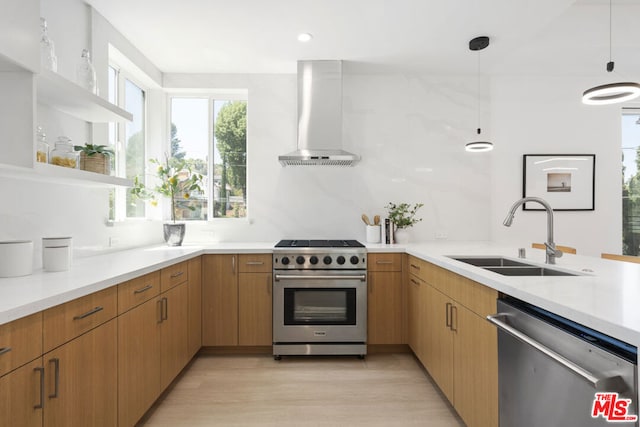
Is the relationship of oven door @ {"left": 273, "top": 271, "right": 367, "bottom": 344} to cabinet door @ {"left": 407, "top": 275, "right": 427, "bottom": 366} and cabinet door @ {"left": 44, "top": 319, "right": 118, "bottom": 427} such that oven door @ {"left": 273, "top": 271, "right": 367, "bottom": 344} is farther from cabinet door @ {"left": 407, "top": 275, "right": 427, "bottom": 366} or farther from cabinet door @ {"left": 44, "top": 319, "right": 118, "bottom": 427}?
cabinet door @ {"left": 44, "top": 319, "right": 118, "bottom": 427}

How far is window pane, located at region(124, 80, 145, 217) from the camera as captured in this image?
10.1 feet

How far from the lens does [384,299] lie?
9.71ft

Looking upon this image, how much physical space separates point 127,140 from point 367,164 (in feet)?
7.49

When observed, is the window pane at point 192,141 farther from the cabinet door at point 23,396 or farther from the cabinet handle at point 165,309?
the cabinet door at point 23,396

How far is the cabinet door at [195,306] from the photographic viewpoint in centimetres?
265

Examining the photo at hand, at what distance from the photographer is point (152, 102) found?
3510 mm

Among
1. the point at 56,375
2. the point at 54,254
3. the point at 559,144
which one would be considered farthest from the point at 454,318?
the point at 559,144

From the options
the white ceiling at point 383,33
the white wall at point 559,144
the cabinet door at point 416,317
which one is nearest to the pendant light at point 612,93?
the white ceiling at point 383,33

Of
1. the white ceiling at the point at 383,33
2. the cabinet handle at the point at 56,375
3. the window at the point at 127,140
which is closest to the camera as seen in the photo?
the cabinet handle at the point at 56,375

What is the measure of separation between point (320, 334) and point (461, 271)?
1.49m

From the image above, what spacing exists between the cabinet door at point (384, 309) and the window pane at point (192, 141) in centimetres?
192

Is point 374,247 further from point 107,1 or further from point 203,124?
point 107,1

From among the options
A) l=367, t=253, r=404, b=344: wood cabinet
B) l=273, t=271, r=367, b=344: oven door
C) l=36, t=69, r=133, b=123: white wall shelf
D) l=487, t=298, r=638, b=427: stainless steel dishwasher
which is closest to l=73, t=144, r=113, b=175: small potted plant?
l=36, t=69, r=133, b=123: white wall shelf

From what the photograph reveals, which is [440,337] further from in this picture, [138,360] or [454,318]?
[138,360]
